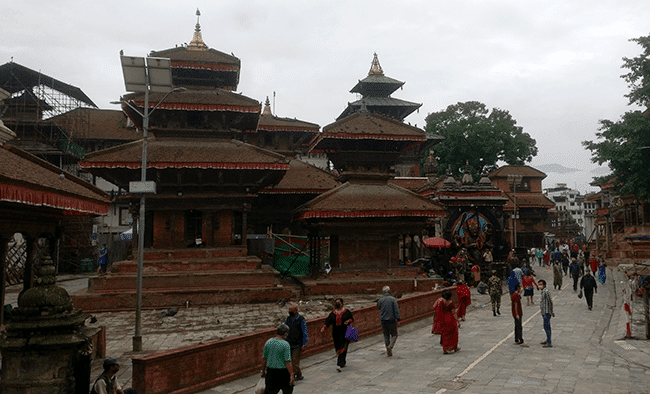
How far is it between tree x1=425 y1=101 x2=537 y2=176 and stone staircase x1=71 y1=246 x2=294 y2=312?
148 ft

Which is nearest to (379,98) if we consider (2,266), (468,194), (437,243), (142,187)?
(468,194)

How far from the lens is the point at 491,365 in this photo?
34.3 feet

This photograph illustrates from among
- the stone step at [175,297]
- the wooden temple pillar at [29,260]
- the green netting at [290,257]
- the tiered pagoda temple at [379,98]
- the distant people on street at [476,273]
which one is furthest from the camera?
the tiered pagoda temple at [379,98]

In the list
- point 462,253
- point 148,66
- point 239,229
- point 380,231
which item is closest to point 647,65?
point 462,253

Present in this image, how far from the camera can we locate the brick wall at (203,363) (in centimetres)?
804

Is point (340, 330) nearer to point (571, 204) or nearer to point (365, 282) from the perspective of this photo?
point (365, 282)

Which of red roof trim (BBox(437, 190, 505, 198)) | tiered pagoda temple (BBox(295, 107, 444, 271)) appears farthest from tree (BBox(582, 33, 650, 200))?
tiered pagoda temple (BBox(295, 107, 444, 271))

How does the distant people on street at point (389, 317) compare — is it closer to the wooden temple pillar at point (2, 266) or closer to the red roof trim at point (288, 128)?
the wooden temple pillar at point (2, 266)

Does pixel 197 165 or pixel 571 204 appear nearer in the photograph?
pixel 197 165

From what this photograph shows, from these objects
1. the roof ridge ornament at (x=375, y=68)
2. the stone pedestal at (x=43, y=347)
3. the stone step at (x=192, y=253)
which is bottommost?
the stone pedestal at (x=43, y=347)

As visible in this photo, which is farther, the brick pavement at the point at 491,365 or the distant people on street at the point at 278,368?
the brick pavement at the point at 491,365

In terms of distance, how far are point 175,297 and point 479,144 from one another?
4934 cm

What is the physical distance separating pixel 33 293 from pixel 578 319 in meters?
16.6

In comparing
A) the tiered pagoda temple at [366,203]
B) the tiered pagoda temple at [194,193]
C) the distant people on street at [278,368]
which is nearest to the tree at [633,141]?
the tiered pagoda temple at [366,203]
